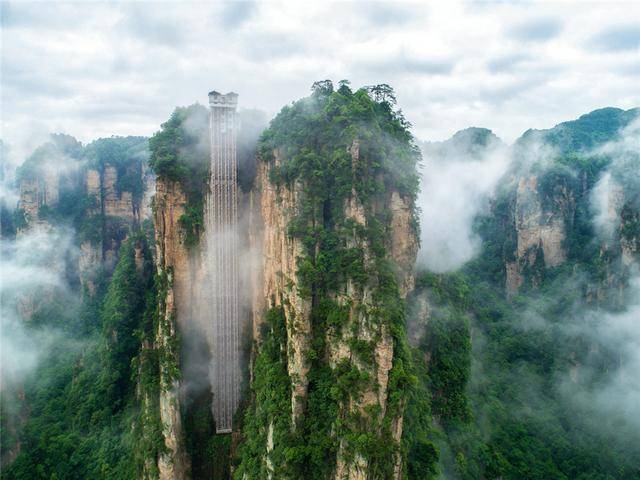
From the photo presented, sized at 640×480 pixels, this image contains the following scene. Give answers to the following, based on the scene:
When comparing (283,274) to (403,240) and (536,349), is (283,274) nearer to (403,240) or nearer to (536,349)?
(403,240)

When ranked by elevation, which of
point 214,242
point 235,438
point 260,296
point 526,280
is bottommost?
point 235,438

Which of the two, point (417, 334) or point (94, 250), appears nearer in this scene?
point (417, 334)

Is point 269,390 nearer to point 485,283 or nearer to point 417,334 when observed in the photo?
point 417,334

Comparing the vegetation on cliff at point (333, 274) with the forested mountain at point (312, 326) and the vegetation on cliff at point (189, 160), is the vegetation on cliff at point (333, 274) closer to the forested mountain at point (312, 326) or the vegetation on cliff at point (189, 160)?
the forested mountain at point (312, 326)

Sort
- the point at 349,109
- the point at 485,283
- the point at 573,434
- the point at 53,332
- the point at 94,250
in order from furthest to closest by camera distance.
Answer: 1. the point at 485,283
2. the point at 94,250
3. the point at 53,332
4. the point at 573,434
5. the point at 349,109

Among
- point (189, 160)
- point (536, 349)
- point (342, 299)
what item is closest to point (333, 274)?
point (342, 299)

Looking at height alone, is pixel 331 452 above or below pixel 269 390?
below

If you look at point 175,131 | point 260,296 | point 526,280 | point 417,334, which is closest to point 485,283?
point 526,280

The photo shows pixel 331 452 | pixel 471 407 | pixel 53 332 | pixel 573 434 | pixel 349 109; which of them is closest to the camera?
pixel 331 452
